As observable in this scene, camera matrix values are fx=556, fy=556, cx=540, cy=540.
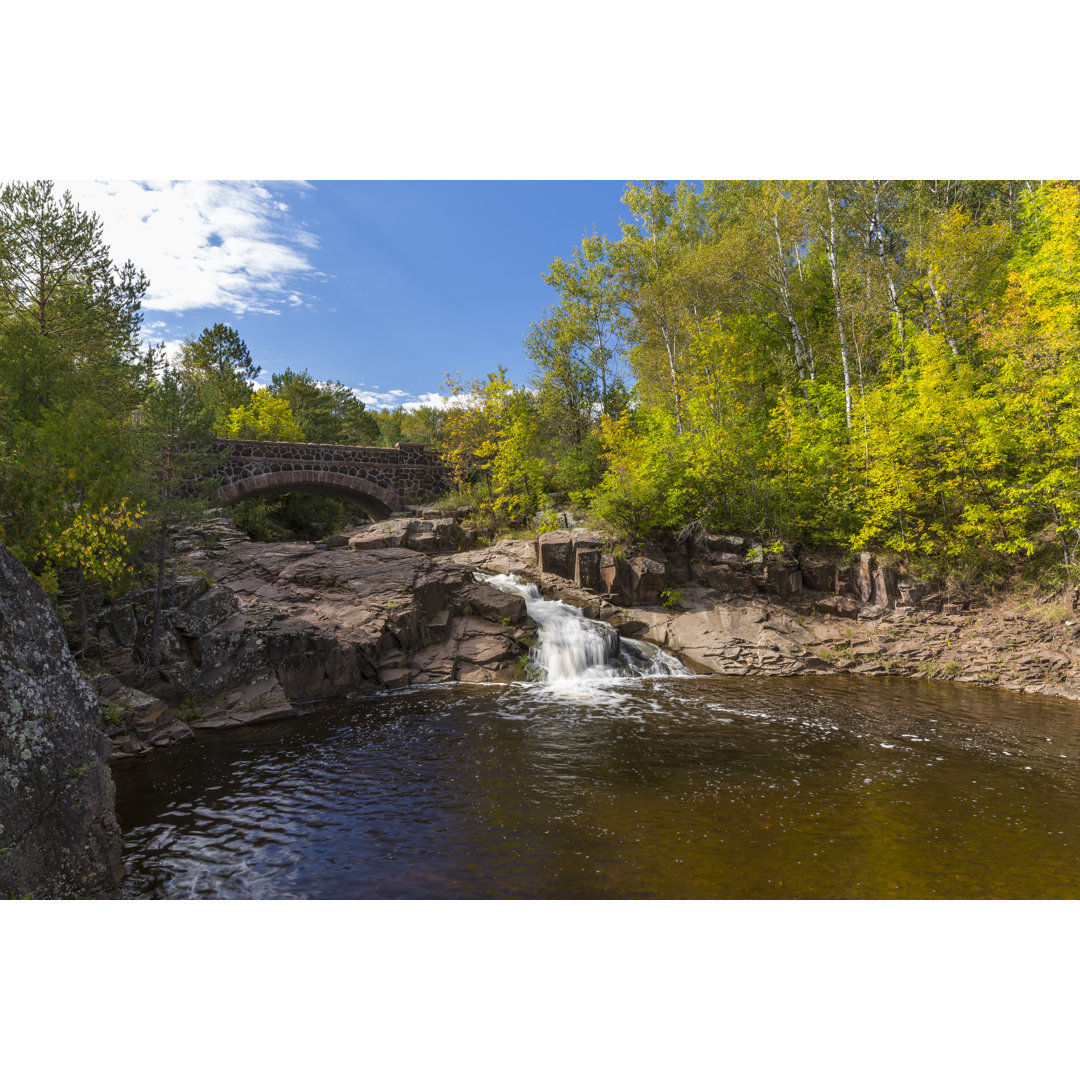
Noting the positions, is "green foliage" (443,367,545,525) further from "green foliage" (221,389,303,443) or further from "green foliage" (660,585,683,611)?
"green foliage" (221,389,303,443)

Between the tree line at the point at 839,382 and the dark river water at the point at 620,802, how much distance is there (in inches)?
307

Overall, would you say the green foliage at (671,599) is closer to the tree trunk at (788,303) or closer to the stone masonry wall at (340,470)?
the tree trunk at (788,303)

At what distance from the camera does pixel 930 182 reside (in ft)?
88.5

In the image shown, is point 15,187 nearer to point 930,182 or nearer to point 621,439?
point 621,439


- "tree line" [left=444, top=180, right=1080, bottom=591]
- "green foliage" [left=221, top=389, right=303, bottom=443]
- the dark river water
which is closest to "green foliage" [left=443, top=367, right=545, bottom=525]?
"tree line" [left=444, top=180, right=1080, bottom=591]

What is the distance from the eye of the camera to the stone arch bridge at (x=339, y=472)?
30.6m

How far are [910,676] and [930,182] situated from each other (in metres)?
24.9

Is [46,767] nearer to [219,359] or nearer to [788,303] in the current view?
[788,303]

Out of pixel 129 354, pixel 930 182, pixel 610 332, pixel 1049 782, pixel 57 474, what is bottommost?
pixel 1049 782

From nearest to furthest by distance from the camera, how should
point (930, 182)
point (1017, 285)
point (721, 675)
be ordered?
1. point (721, 675)
2. point (1017, 285)
3. point (930, 182)

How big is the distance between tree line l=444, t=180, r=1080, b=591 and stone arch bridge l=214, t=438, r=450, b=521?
305cm

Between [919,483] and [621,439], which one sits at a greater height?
[621,439]

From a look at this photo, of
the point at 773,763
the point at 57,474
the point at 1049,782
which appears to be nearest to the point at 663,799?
the point at 773,763

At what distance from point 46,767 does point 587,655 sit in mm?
13645
